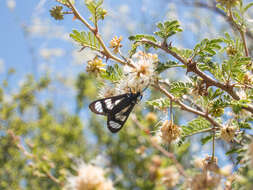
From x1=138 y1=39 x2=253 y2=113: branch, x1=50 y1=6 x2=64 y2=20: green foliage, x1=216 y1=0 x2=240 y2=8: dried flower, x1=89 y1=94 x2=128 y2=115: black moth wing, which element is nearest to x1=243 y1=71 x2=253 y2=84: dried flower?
x1=138 y1=39 x2=253 y2=113: branch

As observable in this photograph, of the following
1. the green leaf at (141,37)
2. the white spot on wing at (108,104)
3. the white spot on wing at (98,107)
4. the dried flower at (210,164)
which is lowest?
the dried flower at (210,164)

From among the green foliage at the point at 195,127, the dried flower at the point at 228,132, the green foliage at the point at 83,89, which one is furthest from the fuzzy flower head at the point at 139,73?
the green foliage at the point at 83,89

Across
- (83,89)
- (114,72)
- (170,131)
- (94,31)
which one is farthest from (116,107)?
(83,89)

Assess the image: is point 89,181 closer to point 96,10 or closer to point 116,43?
point 116,43

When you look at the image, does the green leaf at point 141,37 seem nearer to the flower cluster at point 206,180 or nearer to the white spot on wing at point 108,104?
the white spot on wing at point 108,104

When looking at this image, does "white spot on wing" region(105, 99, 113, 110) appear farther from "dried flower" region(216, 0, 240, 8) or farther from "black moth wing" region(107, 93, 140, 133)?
"dried flower" region(216, 0, 240, 8)

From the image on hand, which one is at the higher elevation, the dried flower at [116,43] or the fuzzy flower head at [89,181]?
the dried flower at [116,43]
